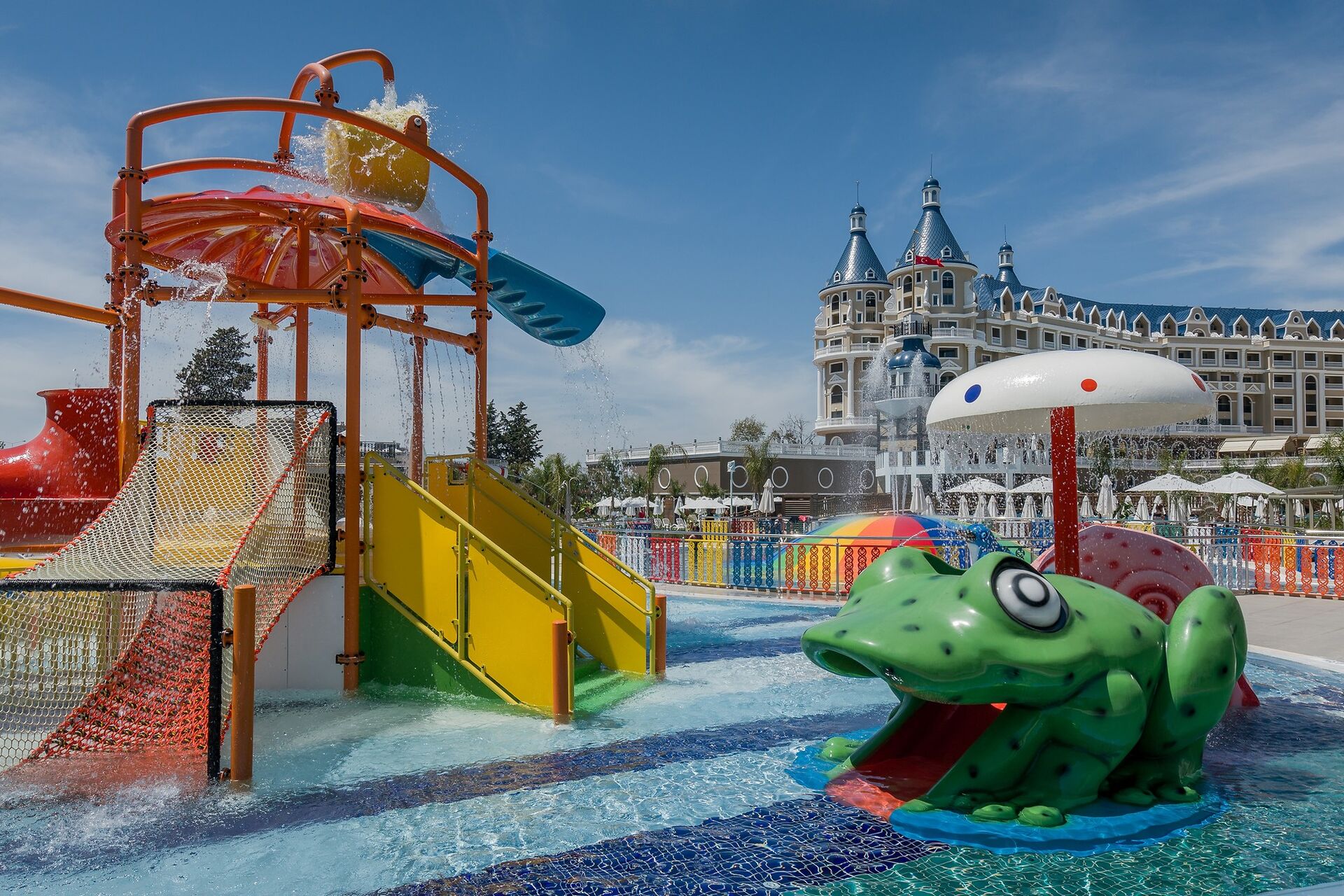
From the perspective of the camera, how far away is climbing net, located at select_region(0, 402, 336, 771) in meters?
6.54

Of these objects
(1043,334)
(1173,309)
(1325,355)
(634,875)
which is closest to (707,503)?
(634,875)

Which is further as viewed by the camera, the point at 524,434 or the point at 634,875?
the point at 524,434

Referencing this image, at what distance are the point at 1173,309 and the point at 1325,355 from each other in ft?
52.5

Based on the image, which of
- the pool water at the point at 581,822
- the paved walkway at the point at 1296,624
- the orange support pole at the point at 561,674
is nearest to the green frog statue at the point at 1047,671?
the pool water at the point at 581,822

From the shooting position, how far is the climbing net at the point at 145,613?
6.54 metres

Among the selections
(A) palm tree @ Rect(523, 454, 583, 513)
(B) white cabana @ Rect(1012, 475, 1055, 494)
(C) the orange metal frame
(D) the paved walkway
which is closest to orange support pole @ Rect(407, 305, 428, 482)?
(C) the orange metal frame

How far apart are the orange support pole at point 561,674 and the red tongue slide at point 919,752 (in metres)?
2.64

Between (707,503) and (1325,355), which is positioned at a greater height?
(1325,355)

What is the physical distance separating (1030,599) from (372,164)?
881 centimetres

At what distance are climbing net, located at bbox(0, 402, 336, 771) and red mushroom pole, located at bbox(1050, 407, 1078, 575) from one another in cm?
670

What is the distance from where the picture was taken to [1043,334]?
80.2m

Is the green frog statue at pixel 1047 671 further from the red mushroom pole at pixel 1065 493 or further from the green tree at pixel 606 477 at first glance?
the green tree at pixel 606 477

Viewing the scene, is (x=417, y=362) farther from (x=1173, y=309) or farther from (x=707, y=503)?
(x=1173, y=309)

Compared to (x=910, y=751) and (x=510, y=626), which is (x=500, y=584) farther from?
(x=910, y=751)
